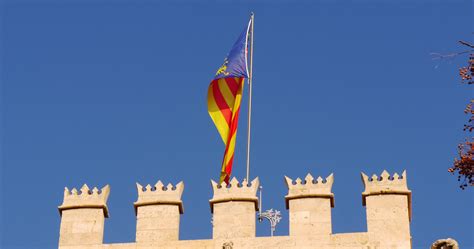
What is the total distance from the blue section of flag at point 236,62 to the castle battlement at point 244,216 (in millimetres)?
5260

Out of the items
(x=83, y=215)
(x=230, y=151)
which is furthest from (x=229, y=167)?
(x=83, y=215)

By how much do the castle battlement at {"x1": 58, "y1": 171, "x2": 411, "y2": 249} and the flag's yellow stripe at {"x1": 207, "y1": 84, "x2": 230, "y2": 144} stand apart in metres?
3.57

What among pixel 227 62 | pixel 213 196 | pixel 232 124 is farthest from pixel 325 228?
pixel 227 62

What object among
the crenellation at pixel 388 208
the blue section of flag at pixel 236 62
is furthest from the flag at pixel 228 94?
the crenellation at pixel 388 208

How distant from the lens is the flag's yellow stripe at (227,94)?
100 ft

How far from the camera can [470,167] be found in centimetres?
1773

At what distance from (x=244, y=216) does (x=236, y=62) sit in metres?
6.87

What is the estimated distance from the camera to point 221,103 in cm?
3070

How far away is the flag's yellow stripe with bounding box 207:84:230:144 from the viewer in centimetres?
2997

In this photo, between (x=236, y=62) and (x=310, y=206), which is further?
(x=236, y=62)

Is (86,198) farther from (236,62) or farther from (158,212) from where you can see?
(236,62)

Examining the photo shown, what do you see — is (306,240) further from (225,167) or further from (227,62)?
(227,62)

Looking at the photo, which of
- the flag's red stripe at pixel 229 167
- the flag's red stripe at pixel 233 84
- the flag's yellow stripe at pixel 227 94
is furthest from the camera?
the flag's red stripe at pixel 233 84

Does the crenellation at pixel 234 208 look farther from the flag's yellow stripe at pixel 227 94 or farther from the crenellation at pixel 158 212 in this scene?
the flag's yellow stripe at pixel 227 94
